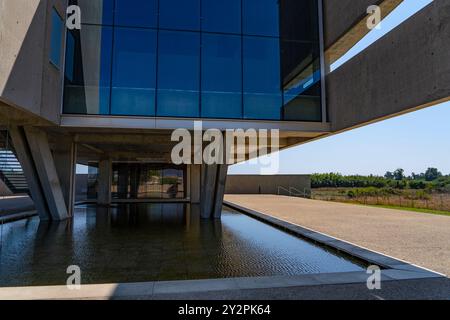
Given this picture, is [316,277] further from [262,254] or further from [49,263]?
[49,263]

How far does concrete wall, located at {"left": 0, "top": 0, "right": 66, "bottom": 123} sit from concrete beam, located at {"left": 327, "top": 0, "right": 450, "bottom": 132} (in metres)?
8.59

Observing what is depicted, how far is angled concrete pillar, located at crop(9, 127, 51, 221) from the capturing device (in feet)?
37.4

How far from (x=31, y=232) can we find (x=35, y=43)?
5867 millimetres

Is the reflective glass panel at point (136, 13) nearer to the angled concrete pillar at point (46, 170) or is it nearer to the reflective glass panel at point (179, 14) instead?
the reflective glass panel at point (179, 14)

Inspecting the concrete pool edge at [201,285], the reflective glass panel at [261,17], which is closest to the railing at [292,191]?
the reflective glass panel at [261,17]

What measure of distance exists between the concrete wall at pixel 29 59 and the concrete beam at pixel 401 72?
8.59m

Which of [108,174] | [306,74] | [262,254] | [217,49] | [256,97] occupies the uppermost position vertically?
[217,49]

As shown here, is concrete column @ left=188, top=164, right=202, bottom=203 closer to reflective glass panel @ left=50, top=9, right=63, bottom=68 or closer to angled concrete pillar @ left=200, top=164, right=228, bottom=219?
angled concrete pillar @ left=200, top=164, right=228, bottom=219

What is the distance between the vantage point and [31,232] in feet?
33.8

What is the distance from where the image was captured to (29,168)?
12.0 meters

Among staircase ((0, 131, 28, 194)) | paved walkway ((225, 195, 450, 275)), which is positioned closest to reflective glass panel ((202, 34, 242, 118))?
paved walkway ((225, 195, 450, 275))

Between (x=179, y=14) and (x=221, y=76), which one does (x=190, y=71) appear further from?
(x=179, y=14)
